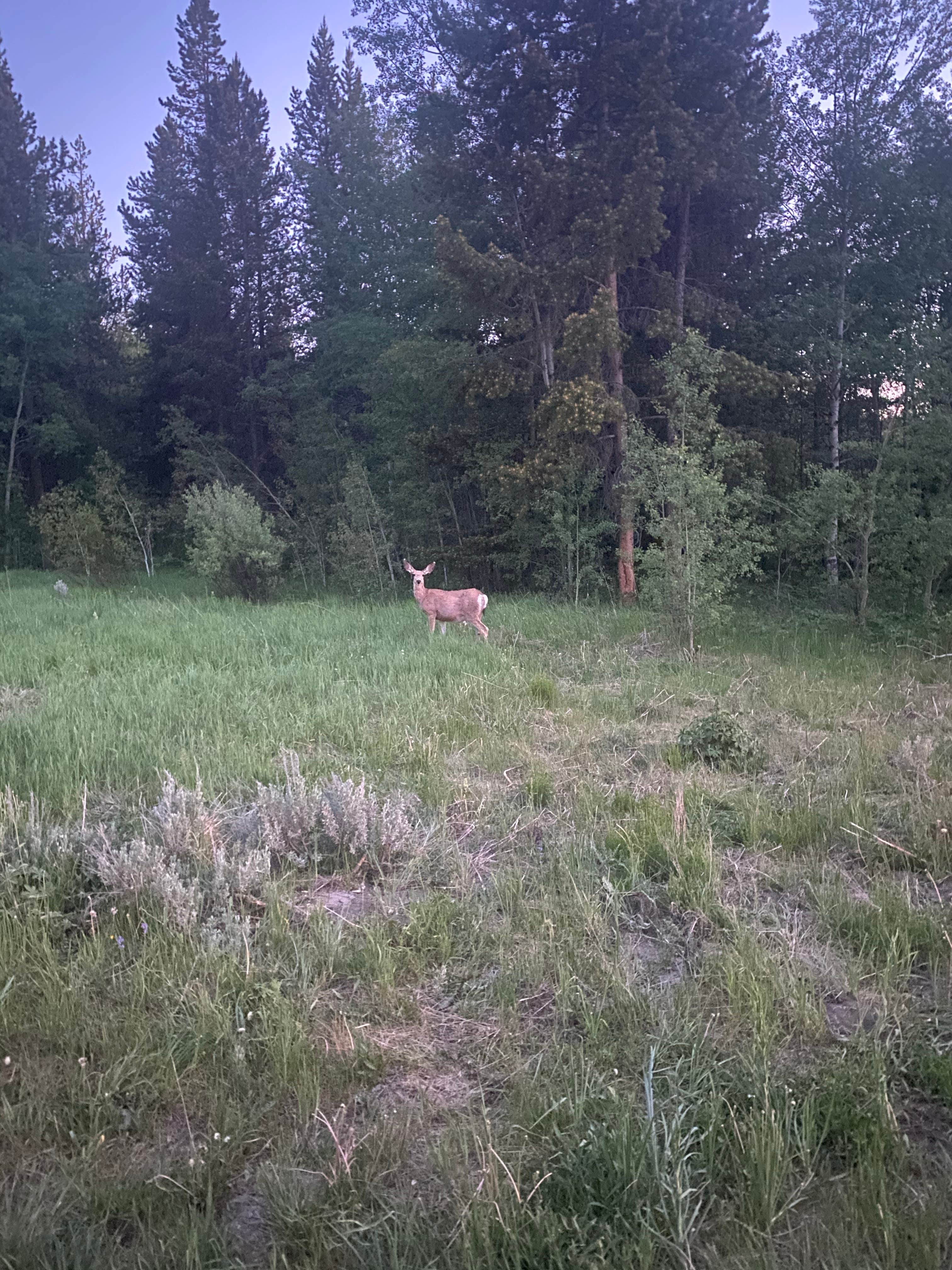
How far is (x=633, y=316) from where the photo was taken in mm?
17344

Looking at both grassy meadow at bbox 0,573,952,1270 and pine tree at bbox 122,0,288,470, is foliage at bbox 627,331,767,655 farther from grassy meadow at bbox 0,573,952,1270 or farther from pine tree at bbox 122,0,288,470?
pine tree at bbox 122,0,288,470

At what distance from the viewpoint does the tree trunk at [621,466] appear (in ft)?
50.9

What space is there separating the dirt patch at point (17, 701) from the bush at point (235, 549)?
10.1 m

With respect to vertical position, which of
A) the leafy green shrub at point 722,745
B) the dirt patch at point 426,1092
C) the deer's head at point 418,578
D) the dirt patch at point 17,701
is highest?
the deer's head at point 418,578

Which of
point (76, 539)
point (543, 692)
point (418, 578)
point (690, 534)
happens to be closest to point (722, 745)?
point (543, 692)

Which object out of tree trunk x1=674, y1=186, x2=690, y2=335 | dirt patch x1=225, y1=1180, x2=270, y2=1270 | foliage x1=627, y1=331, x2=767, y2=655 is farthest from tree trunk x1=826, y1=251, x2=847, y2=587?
dirt patch x1=225, y1=1180, x2=270, y2=1270

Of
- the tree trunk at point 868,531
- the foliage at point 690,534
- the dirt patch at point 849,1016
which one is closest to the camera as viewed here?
the dirt patch at point 849,1016

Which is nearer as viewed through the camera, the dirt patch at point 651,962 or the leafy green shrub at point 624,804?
the dirt patch at point 651,962

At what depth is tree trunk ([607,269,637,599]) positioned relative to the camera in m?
15.5

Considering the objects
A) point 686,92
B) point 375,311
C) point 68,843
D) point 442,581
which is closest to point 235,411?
point 375,311

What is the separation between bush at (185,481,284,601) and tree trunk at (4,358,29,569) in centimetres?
1544

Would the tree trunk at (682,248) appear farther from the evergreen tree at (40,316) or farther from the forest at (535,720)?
the evergreen tree at (40,316)

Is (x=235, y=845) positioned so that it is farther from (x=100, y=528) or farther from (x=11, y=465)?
(x=11, y=465)

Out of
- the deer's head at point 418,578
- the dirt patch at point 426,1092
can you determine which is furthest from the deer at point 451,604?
the dirt patch at point 426,1092
